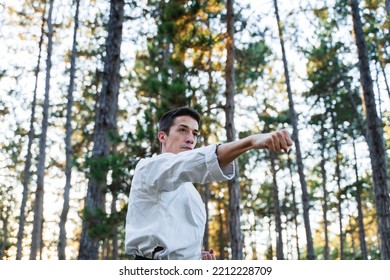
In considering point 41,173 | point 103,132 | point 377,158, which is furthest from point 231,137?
point 41,173

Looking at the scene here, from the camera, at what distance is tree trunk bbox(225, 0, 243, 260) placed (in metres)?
9.23

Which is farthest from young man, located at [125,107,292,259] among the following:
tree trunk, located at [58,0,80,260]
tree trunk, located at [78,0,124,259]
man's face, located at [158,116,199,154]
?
tree trunk, located at [58,0,80,260]

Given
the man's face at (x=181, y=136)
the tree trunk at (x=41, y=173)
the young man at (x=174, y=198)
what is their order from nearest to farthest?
the young man at (x=174, y=198) → the man's face at (x=181, y=136) → the tree trunk at (x=41, y=173)

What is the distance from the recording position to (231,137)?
988cm

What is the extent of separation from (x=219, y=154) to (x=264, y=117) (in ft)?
59.1

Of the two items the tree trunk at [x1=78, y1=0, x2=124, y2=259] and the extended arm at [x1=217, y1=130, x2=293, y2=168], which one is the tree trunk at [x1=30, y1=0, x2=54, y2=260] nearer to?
the tree trunk at [x1=78, y1=0, x2=124, y2=259]

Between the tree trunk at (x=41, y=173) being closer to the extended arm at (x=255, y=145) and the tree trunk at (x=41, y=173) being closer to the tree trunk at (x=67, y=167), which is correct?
the tree trunk at (x=67, y=167)

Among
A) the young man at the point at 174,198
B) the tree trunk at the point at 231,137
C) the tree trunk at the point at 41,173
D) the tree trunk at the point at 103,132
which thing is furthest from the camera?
the tree trunk at the point at 41,173

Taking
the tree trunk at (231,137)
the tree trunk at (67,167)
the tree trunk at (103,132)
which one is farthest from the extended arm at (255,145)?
the tree trunk at (67,167)

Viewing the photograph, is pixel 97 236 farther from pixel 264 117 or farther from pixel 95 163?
pixel 264 117

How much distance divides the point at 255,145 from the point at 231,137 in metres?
8.31

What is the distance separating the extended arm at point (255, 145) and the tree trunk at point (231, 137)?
756 cm

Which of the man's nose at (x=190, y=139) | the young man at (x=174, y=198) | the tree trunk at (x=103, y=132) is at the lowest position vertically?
the young man at (x=174, y=198)

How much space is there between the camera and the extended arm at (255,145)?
1.53 m
